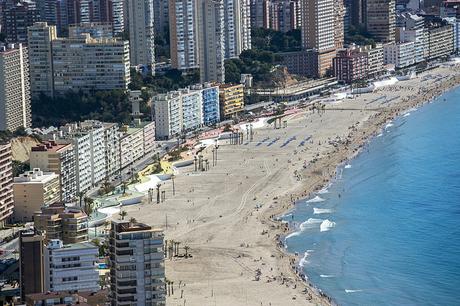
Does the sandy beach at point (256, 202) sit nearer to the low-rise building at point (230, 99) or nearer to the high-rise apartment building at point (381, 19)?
the low-rise building at point (230, 99)

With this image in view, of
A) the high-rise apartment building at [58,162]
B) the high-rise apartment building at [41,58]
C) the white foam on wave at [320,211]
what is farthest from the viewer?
the high-rise apartment building at [41,58]

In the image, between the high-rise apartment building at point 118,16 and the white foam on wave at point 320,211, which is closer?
the white foam on wave at point 320,211

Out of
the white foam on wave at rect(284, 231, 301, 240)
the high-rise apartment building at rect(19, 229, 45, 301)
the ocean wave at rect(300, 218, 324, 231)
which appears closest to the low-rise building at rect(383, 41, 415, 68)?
the ocean wave at rect(300, 218, 324, 231)

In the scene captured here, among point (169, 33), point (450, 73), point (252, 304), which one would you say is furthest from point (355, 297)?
point (450, 73)

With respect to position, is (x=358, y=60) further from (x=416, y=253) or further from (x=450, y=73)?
(x=416, y=253)

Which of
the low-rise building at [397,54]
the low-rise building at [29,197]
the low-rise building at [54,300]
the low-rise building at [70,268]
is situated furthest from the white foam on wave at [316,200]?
the low-rise building at [397,54]

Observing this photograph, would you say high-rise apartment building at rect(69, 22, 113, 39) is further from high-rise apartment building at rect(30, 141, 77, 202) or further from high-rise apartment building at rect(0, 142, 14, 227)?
high-rise apartment building at rect(0, 142, 14, 227)
